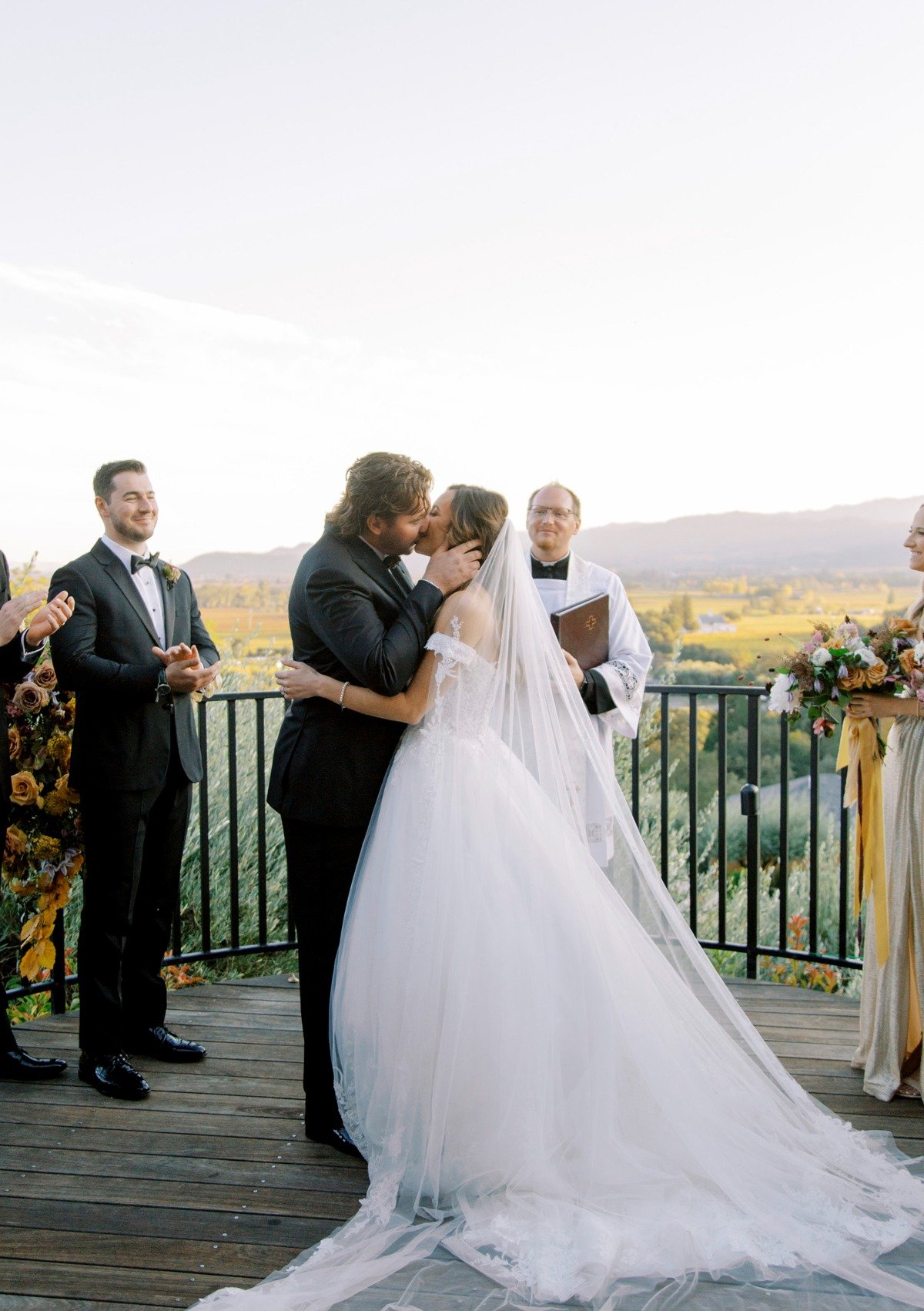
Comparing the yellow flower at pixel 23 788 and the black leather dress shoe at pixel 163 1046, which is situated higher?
the yellow flower at pixel 23 788

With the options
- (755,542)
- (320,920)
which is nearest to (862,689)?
(320,920)

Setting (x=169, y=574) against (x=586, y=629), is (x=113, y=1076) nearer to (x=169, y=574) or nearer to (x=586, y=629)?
(x=169, y=574)

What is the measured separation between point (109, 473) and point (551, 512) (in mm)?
1521

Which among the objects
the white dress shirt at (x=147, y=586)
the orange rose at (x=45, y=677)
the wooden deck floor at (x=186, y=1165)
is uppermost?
the white dress shirt at (x=147, y=586)

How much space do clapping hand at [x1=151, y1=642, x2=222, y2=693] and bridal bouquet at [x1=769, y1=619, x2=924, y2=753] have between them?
1.74 metres

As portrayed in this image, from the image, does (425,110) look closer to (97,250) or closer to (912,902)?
(97,250)

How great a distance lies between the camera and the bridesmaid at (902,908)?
2791 millimetres

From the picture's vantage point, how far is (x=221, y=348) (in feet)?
35.4

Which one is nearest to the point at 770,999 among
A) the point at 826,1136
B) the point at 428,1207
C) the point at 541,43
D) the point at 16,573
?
the point at 826,1136

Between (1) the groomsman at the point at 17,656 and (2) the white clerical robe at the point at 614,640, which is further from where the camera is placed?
(2) the white clerical robe at the point at 614,640

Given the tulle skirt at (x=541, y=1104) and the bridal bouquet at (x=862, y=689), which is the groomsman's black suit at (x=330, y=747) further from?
the bridal bouquet at (x=862, y=689)

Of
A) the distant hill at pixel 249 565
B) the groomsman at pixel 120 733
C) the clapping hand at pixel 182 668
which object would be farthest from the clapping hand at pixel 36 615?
the distant hill at pixel 249 565

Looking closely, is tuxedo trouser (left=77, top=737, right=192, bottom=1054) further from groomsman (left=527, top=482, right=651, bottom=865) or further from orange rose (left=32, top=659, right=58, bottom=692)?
groomsman (left=527, top=482, right=651, bottom=865)

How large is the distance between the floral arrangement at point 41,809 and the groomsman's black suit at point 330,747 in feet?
3.30
